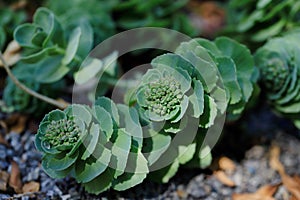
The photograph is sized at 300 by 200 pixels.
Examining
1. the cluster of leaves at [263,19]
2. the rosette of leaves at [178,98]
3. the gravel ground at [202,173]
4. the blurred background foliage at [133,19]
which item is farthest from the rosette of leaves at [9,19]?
the cluster of leaves at [263,19]

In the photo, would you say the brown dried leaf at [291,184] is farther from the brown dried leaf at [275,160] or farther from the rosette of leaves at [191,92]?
the rosette of leaves at [191,92]

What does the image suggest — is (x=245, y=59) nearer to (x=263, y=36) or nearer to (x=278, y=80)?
(x=278, y=80)

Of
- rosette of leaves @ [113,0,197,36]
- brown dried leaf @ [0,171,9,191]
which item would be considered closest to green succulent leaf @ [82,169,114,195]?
brown dried leaf @ [0,171,9,191]

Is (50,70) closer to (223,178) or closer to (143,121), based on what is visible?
(143,121)

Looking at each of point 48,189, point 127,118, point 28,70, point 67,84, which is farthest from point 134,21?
point 48,189

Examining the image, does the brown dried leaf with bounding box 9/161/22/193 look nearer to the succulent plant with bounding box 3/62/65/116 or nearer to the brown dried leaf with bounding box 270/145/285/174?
the succulent plant with bounding box 3/62/65/116
